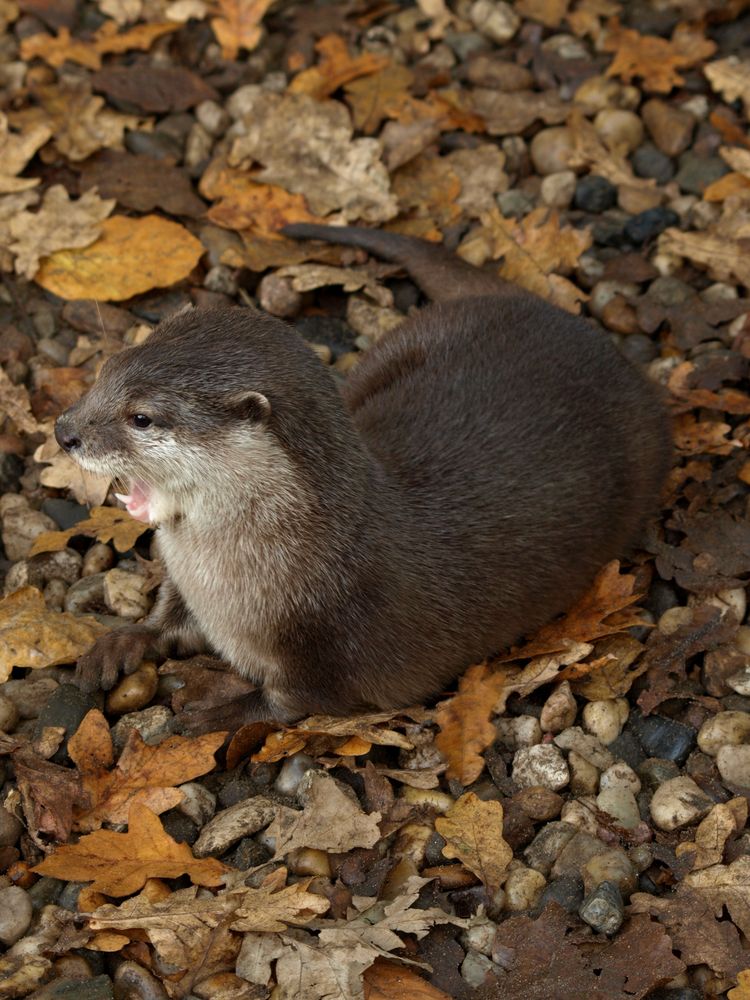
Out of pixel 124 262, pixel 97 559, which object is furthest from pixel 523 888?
pixel 124 262

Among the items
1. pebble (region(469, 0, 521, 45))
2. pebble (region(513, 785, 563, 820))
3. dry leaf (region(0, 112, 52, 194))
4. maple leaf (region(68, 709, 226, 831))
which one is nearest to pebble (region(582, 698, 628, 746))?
pebble (region(513, 785, 563, 820))

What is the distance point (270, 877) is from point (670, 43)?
132 inches

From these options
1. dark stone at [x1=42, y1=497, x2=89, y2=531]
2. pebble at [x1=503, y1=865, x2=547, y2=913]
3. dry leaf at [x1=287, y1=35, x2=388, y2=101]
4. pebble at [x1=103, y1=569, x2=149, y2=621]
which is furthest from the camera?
dry leaf at [x1=287, y1=35, x2=388, y2=101]

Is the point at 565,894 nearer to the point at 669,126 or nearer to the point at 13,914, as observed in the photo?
the point at 13,914

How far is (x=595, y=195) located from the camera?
13.5 feet

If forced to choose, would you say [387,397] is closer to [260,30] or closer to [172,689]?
[172,689]

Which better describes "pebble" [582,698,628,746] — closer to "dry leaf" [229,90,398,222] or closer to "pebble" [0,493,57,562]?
"pebble" [0,493,57,562]

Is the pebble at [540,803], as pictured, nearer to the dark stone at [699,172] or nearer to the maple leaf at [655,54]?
the dark stone at [699,172]

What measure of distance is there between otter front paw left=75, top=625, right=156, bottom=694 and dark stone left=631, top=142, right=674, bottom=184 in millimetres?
2391

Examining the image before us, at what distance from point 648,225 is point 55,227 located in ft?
6.13

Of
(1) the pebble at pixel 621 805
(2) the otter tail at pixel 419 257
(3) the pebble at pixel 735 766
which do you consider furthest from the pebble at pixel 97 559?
(3) the pebble at pixel 735 766

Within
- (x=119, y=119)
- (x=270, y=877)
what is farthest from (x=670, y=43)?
(x=270, y=877)

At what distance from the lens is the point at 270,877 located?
2484 mm

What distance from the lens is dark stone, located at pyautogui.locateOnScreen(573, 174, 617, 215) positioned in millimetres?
4113
